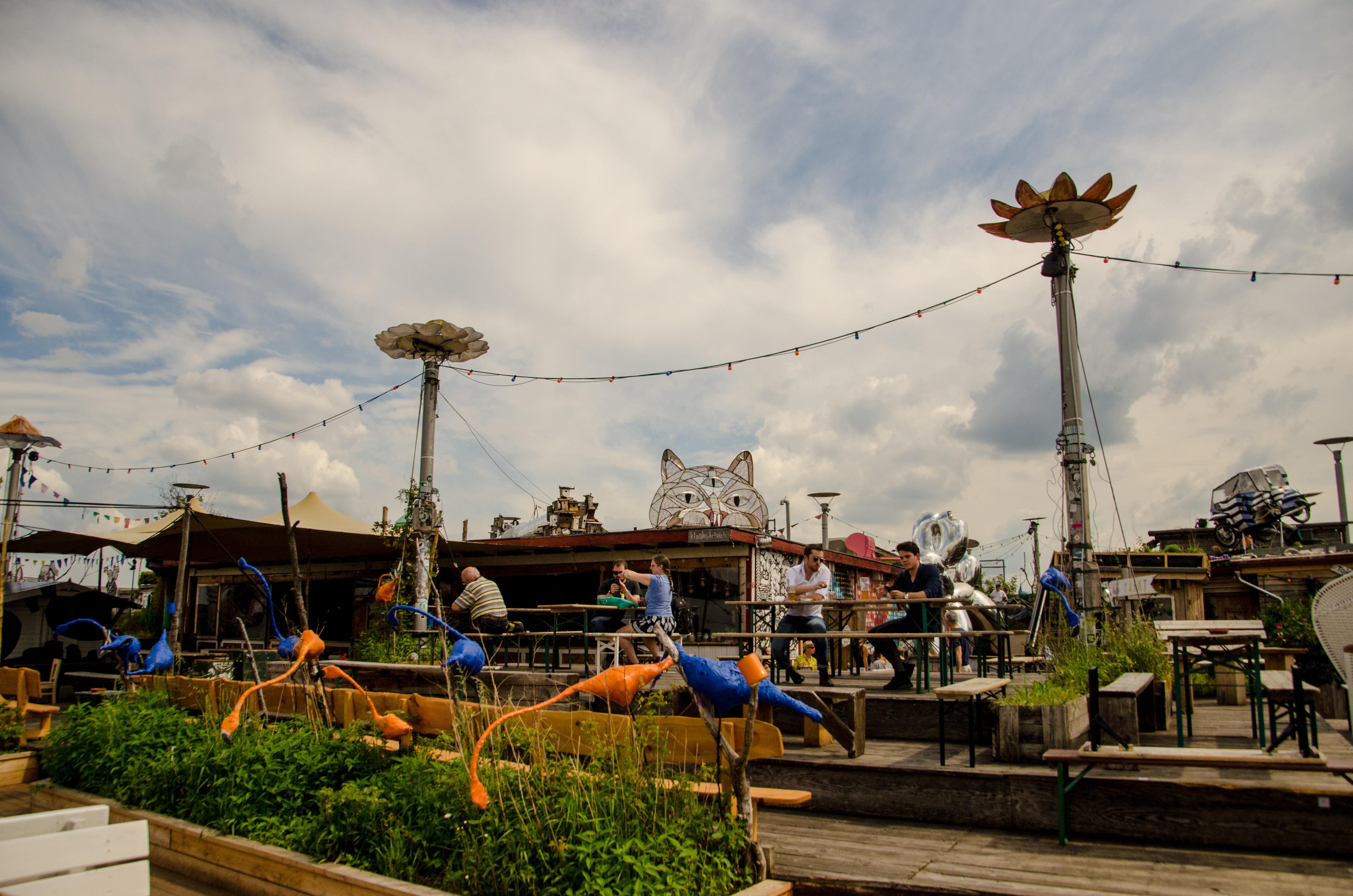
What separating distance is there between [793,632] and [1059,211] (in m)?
5.22

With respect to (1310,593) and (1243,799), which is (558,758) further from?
(1310,593)

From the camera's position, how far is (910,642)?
44.0 ft

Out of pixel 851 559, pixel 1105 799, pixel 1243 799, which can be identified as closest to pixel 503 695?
pixel 1105 799

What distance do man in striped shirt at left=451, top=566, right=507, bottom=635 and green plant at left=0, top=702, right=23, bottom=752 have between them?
3.96 metres

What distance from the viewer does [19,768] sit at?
274 inches

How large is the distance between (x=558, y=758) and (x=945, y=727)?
3.23 m

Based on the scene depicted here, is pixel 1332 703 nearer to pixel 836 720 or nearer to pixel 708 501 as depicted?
pixel 836 720

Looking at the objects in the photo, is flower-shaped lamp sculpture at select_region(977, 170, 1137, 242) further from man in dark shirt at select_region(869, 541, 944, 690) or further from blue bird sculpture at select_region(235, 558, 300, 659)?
blue bird sculpture at select_region(235, 558, 300, 659)

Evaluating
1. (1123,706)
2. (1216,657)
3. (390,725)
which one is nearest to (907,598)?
(1123,706)

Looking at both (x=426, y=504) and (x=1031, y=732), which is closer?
(x=1031, y=732)

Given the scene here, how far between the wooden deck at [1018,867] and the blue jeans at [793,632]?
273cm

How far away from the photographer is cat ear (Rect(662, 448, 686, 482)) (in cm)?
1712

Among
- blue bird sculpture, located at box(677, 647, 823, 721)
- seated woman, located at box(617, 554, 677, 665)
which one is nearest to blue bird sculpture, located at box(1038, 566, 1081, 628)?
seated woman, located at box(617, 554, 677, 665)

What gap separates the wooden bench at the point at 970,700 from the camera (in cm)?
489
